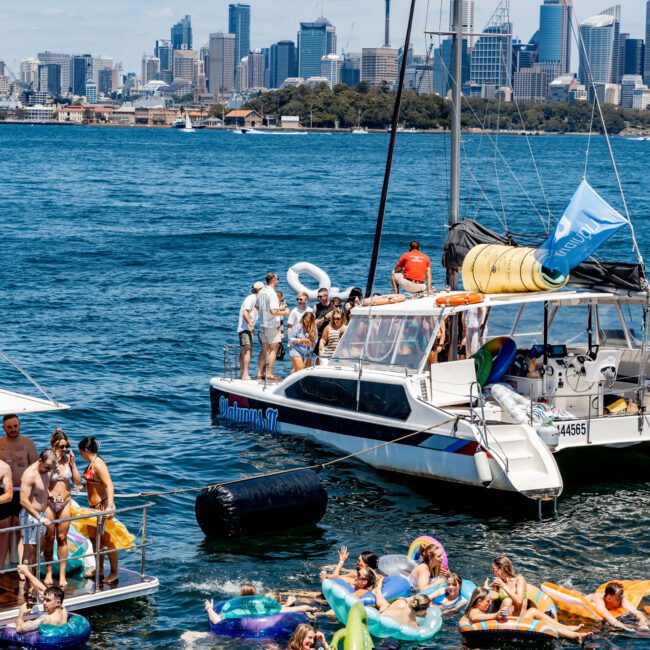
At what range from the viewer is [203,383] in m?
28.6

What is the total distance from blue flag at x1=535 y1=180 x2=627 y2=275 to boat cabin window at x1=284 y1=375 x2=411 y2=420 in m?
3.31

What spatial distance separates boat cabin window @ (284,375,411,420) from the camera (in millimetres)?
20344

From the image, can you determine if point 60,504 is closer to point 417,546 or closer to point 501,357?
point 417,546

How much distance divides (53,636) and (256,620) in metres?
2.30

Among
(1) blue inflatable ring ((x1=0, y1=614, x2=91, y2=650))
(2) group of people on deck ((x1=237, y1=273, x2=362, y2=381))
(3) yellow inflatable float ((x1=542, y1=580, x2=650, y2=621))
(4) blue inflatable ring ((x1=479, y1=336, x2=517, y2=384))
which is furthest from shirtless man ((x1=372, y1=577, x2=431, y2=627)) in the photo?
(2) group of people on deck ((x1=237, y1=273, x2=362, y2=381))

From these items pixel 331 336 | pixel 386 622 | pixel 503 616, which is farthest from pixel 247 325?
pixel 503 616

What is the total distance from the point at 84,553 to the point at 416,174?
100671 mm

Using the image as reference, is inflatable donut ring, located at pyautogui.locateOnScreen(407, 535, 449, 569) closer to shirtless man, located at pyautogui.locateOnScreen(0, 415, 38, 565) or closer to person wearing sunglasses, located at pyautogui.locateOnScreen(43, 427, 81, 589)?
person wearing sunglasses, located at pyautogui.locateOnScreen(43, 427, 81, 589)

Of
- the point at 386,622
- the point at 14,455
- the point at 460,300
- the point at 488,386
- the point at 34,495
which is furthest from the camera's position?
the point at 488,386

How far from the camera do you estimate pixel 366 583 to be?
15.2 metres

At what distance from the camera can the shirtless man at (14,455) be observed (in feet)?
47.8

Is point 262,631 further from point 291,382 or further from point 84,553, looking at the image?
point 291,382

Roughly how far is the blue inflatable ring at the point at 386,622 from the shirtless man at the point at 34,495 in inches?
141

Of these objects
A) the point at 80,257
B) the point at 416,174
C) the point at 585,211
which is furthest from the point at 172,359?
the point at 416,174
